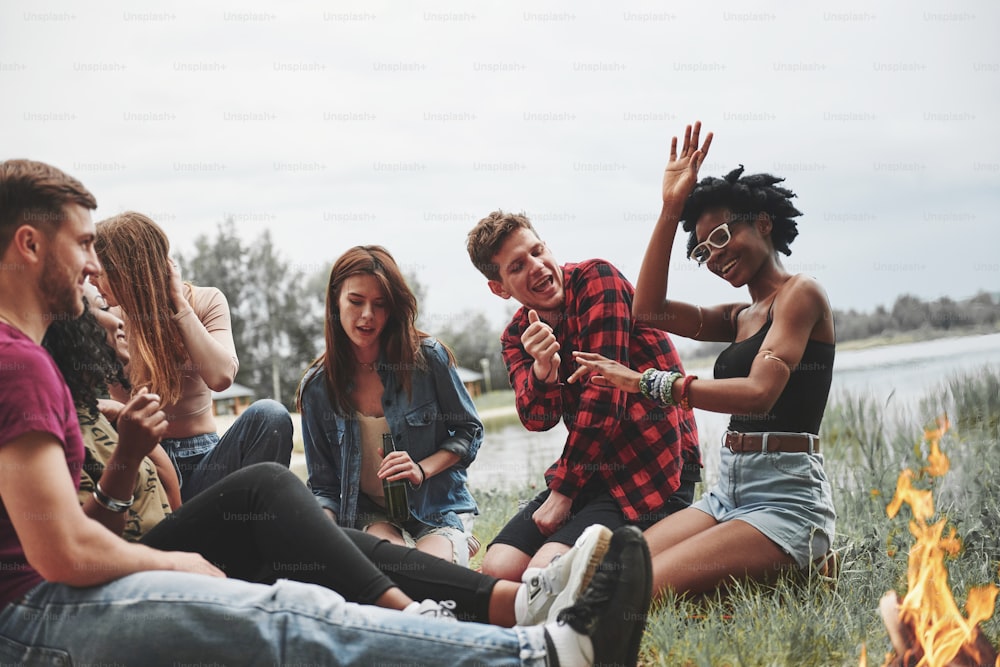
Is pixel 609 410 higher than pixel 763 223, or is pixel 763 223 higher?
pixel 763 223

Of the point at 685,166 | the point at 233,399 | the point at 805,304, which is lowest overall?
the point at 233,399

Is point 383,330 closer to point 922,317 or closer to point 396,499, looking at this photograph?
point 396,499

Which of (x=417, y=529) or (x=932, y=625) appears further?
(x=417, y=529)

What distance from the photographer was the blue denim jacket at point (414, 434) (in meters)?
2.66

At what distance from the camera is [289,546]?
1.83m

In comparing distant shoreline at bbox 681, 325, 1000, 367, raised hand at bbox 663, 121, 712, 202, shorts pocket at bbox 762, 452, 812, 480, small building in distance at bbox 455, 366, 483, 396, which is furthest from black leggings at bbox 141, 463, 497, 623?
small building in distance at bbox 455, 366, 483, 396

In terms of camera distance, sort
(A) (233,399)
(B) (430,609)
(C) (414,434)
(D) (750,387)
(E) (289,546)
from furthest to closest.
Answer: (A) (233,399), (C) (414,434), (D) (750,387), (E) (289,546), (B) (430,609)

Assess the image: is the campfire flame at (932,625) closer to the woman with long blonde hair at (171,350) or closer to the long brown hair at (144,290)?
the woman with long blonde hair at (171,350)

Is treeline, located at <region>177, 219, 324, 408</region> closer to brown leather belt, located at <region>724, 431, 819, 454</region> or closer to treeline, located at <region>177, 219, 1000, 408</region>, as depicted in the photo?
treeline, located at <region>177, 219, 1000, 408</region>

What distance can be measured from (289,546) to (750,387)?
1131mm

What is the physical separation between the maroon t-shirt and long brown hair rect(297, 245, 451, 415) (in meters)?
1.13

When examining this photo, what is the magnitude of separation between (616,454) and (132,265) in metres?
1.46

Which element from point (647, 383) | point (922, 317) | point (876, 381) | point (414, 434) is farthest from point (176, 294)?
point (922, 317)

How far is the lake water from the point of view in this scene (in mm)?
3873
